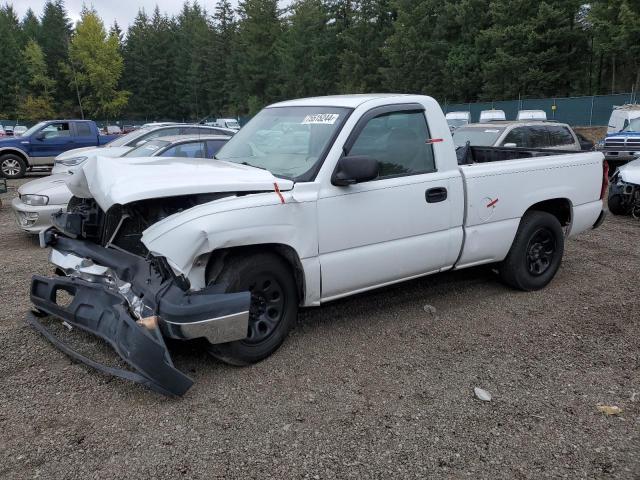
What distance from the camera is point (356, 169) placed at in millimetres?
3785

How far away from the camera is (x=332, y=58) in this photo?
59156 mm

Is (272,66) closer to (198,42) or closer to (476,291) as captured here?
(198,42)

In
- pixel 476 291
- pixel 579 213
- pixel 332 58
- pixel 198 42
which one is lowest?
pixel 476 291

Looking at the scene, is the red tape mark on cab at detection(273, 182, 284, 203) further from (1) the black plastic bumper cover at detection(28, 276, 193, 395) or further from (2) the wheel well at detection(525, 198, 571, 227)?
(2) the wheel well at detection(525, 198, 571, 227)

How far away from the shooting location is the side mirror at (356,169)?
3.79 m

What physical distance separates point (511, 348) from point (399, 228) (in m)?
1.28

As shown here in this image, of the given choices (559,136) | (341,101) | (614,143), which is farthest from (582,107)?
(341,101)

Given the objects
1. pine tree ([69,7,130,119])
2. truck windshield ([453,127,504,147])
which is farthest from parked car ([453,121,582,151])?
pine tree ([69,7,130,119])

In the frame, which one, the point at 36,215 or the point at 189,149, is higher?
the point at 189,149

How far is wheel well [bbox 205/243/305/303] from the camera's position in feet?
11.7

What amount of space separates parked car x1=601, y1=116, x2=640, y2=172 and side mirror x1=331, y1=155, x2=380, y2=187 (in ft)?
40.7

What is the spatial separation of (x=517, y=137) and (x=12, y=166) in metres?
14.7

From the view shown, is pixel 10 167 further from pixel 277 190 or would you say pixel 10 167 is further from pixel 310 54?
pixel 310 54

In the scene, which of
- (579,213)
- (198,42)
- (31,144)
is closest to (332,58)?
(198,42)
